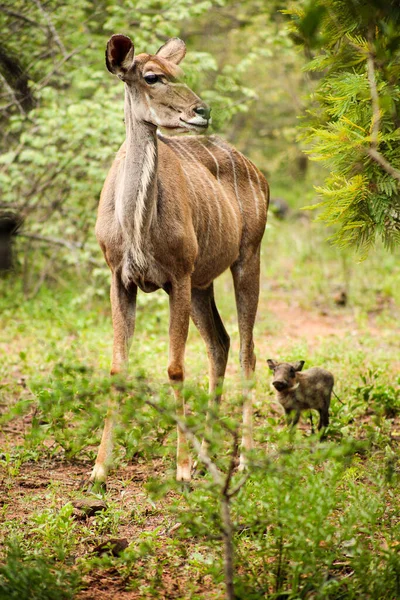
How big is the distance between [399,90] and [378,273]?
7.12m

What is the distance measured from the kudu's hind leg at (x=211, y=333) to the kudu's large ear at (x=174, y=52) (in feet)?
5.29

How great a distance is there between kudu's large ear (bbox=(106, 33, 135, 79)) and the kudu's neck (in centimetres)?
16

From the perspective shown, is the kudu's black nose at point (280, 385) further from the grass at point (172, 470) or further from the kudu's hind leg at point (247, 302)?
the kudu's hind leg at point (247, 302)

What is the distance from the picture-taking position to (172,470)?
4844 millimetres

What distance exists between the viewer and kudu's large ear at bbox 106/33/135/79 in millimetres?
4574

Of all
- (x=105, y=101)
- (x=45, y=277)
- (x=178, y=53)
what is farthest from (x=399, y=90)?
(x=45, y=277)

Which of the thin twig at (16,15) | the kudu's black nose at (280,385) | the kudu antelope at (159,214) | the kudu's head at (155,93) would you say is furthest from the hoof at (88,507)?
the thin twig at (16,15)

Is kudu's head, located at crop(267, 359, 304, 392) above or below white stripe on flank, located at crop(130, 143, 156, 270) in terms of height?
below

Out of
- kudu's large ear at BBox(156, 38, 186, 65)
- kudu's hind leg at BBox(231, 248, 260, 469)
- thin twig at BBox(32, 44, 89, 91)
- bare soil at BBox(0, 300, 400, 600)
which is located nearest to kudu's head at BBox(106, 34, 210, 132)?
kudu's large ear at BBox(156, 38, 186, 65)

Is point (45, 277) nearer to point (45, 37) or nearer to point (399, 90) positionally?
point (45, 37)

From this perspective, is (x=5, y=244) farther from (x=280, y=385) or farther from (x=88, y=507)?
(x=280, y=385)

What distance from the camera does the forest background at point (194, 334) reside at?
3199 millimetres

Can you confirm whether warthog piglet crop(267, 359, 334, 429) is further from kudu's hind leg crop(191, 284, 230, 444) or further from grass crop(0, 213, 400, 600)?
kudu's hind leg crop(191, 284, 230, 444)

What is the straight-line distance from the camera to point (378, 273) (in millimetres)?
11195
